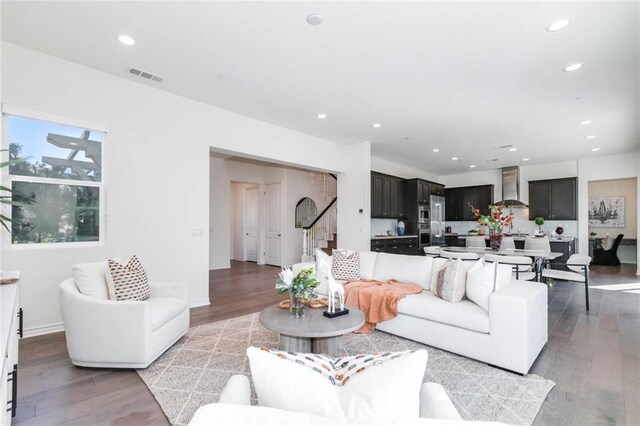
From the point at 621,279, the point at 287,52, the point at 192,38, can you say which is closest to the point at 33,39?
the point at 192,38

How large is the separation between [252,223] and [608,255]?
412 inches

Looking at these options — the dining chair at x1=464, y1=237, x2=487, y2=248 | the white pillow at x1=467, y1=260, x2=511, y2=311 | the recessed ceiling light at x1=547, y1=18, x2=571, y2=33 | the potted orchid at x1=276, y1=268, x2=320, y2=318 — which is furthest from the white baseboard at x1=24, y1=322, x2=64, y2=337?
the dining chair at x1=464, y1=237, x2=487, y2=248

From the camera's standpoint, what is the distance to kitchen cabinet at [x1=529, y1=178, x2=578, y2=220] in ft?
27.0

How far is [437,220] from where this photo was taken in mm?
9508

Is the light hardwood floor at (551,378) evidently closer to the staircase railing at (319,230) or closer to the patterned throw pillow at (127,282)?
the patterned throw pillow at (127,282)

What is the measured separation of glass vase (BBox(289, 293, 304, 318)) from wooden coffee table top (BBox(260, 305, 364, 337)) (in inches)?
1.8

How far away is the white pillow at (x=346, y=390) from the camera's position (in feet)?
2.74

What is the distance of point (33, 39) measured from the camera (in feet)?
10.3

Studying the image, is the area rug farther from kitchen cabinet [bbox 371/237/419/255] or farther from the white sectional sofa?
kitchen cabinet [bbox 371/237/419/255]

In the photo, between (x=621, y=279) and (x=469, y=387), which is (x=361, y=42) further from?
(x=621, y=279)

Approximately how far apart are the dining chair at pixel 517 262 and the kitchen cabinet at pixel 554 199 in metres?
4.58

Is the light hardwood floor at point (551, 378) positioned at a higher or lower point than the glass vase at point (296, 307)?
lower

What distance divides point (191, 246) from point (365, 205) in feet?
11.7

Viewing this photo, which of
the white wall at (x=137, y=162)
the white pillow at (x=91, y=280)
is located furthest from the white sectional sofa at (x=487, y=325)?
the white wall at (x=137, y=162)
